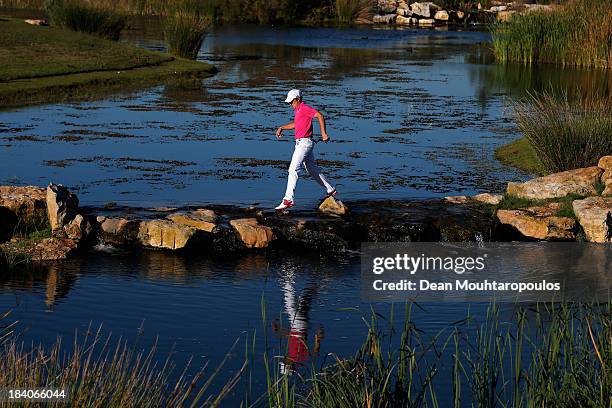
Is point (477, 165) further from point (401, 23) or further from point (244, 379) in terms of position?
point (401, 23)

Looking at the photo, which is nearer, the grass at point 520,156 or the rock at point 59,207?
the rock at point 59,207

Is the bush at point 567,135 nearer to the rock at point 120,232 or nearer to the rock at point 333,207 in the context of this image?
the rock at point 333,207

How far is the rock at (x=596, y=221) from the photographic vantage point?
55.5ft

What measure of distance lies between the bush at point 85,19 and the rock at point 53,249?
3098 centimetres

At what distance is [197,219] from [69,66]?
21786 millimetres

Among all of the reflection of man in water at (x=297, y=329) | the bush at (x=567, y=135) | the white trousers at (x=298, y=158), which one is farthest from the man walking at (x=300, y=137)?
the bush at (x=567, y=135)

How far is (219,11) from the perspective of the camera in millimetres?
75250

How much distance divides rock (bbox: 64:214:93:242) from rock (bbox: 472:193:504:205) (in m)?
6.29

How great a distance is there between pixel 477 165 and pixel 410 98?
11.5 metres

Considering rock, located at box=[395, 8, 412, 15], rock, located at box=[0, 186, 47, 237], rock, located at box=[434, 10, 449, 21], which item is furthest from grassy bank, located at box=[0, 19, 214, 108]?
rock, located at box=[434, 10, 449, 21]

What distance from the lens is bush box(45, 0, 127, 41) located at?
45375 millimetres

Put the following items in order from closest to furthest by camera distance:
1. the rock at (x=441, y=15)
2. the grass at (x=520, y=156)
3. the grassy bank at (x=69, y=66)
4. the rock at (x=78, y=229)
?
the rock at (x=78, y=229), the grass at (x=520, y=156), the grassy bank at (x=69, y=66), the rock at (x=441, y=15)

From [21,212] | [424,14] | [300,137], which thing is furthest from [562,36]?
[424,14]

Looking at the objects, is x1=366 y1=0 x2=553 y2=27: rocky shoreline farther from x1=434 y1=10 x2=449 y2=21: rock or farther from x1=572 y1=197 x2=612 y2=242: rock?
x1=572 y1=197 x2=612 y2=242: rock
